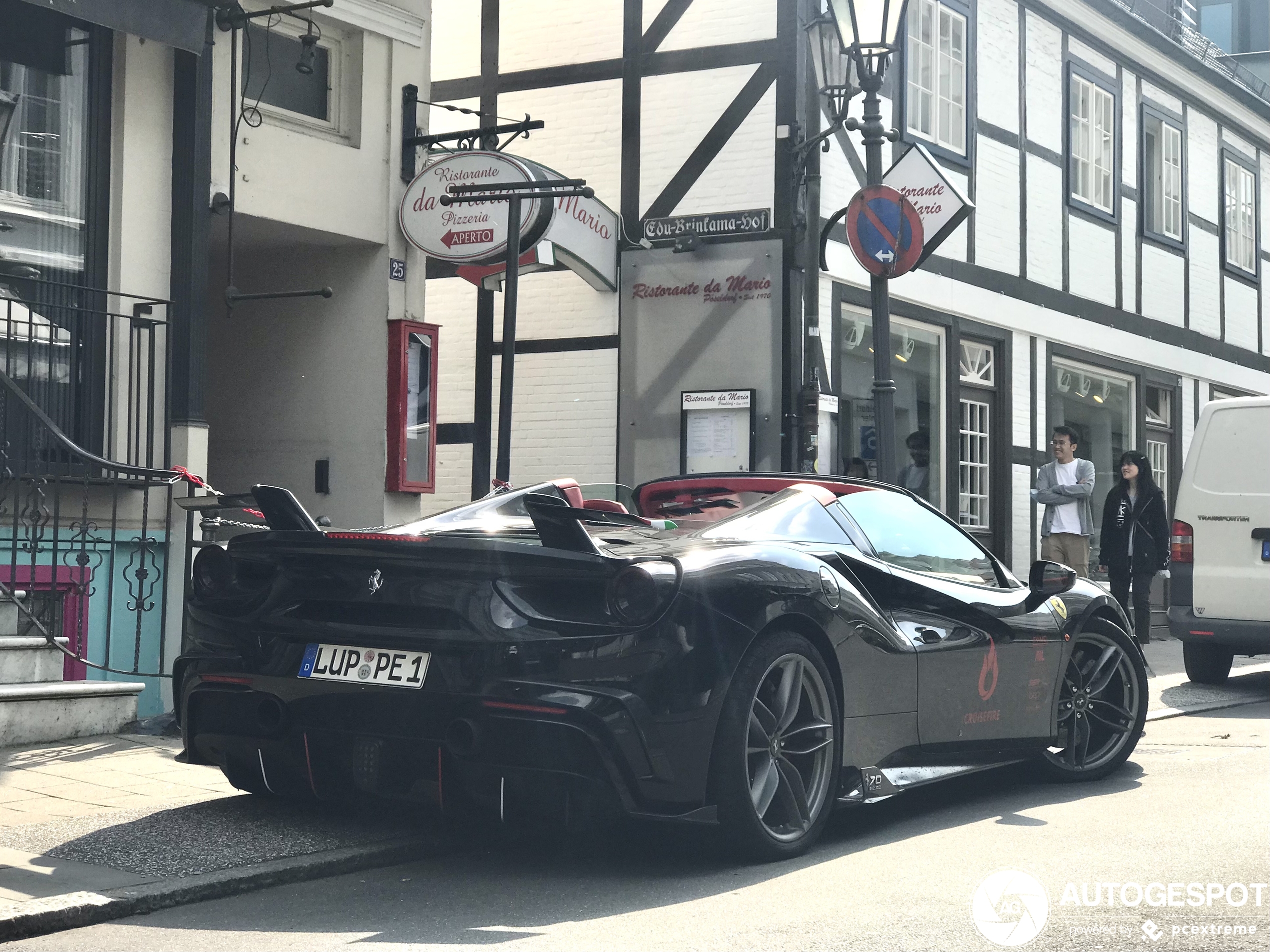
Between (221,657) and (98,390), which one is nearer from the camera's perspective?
(221,657)

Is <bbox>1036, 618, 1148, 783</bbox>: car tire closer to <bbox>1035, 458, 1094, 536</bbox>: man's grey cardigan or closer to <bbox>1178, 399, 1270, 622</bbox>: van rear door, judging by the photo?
<bbox>1178, 399, 1270, 622</bbox>: van rear door

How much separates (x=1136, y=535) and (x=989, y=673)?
25.6 feet

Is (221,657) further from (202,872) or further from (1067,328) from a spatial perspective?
(1067,328)

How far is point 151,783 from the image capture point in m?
6.19

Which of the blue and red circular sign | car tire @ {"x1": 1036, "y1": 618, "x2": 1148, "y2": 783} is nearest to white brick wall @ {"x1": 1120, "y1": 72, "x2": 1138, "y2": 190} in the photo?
the blue and red circular sign

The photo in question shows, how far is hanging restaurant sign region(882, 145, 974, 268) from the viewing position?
11.6 metres

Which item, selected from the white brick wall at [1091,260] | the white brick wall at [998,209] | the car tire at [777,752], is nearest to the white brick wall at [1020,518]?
the white brick wall at [998,209]

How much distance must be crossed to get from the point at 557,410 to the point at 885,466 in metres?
5.24

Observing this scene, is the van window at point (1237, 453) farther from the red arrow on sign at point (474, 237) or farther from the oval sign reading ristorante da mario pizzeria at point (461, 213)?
the red arrow on sign at point (474, 237)

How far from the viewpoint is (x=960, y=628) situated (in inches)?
238

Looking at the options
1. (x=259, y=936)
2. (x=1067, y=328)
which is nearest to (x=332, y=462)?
(x=259, y=936)

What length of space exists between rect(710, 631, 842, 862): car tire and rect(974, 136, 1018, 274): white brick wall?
12.1 metres

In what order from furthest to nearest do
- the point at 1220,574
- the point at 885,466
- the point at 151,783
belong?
the point at 1220,574 < the point at 885,466 < the point at 151,783

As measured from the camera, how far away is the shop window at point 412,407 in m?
11.0
